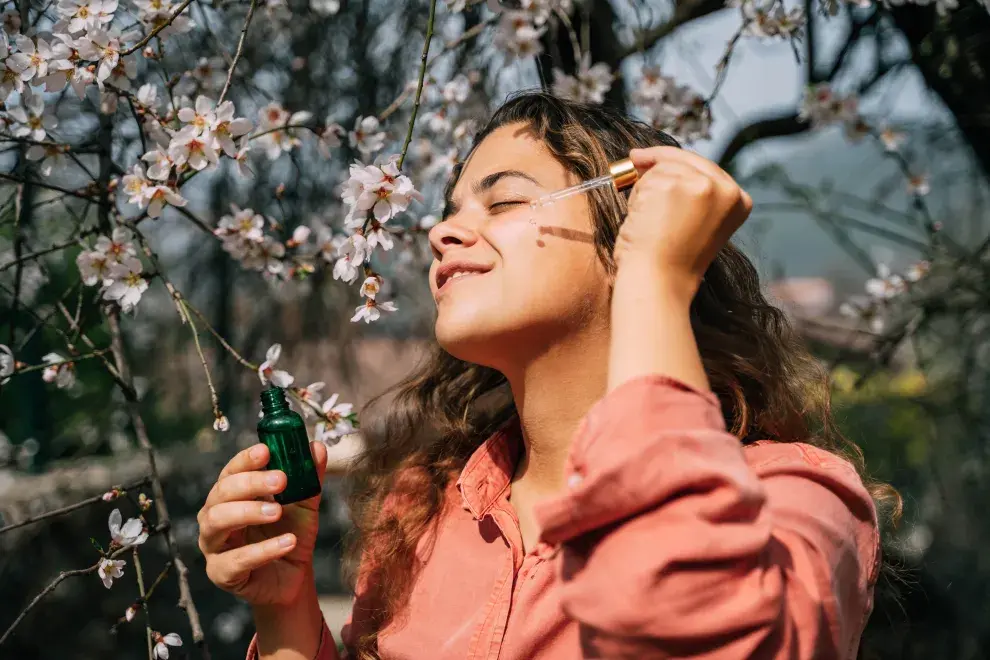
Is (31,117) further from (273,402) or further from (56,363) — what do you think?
(273,402)

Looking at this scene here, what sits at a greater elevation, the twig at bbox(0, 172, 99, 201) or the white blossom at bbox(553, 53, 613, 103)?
the twig at bbox(0, 172, 99, 201)

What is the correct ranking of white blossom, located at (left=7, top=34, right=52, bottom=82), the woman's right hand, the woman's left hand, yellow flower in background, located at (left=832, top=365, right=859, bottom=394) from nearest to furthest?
1. the woman's left hand
2. the woman's right hand
3. white blossom, located at (left=7, top=34, right=52, bottom=82)
4. yellow flower in background, located at (left=832, top=365, right=859, bottom=394)

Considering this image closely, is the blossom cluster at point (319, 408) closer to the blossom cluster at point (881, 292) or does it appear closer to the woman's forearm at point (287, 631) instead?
→ the woman's forearm at point (287, 631)

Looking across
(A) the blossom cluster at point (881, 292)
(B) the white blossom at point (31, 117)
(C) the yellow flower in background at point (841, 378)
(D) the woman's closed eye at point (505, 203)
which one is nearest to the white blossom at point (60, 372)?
(B) the white blossom at point (31, 117)

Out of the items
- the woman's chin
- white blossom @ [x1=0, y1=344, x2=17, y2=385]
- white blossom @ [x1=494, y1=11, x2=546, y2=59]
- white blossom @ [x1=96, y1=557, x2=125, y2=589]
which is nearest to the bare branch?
white blossom @ [x1=0, y1=344, x2=17, y2=385]

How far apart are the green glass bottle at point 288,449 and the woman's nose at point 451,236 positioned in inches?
12.4

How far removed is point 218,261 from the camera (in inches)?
131

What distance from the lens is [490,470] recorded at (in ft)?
4.56

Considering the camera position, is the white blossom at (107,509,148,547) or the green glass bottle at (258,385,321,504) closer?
the green glass bottle at (258,385,321,504)

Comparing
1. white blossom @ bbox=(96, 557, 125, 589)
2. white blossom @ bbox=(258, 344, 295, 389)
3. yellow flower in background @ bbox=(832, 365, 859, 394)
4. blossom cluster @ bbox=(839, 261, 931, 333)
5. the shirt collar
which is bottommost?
yellow flower in background @ bbox=(832, 365, 859, 394)

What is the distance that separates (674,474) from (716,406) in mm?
121

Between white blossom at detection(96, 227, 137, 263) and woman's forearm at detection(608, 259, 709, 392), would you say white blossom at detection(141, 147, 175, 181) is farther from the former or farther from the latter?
woman's forearm at detection(608, 259, 709, 392)

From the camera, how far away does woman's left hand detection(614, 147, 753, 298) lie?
938mm

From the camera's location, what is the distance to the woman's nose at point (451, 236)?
48.0 inches
